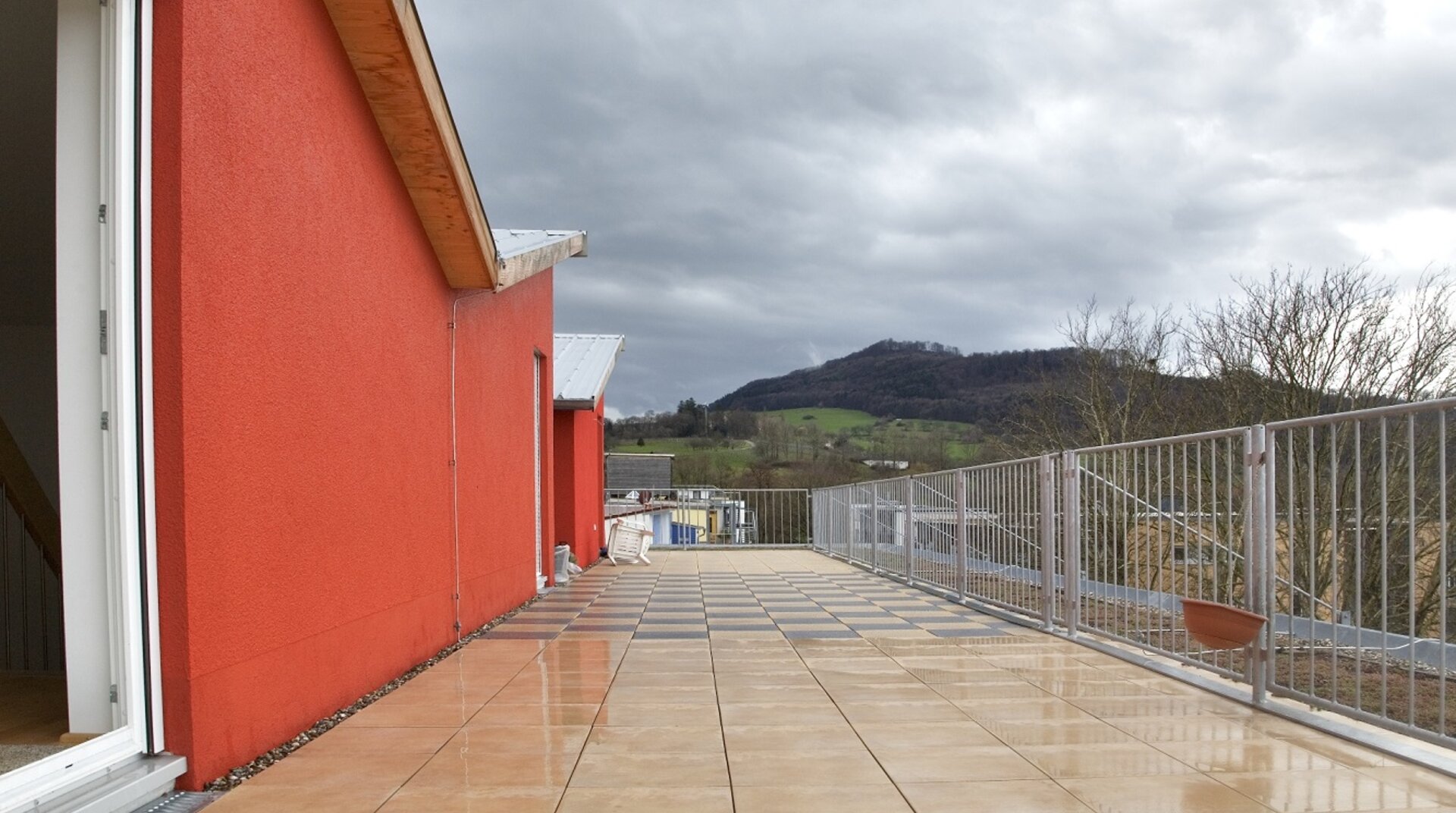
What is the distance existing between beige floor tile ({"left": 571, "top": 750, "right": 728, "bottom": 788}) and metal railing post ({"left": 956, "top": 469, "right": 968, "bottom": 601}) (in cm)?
581

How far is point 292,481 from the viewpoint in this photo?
3.91 meters

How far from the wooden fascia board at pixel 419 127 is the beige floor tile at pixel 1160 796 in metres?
4.49

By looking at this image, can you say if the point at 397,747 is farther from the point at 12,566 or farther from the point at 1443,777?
the point at 1443,777

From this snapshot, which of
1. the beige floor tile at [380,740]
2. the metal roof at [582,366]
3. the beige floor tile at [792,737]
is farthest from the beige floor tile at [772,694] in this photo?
the metal roof at [582,366]

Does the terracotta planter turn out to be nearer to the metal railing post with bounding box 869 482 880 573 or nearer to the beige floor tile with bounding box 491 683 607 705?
the beige floor tile with bounding box 491 683 607 705

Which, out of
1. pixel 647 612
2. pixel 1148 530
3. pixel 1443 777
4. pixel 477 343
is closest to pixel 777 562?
pixel 647 612

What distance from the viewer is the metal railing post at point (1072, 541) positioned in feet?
A: 22.1

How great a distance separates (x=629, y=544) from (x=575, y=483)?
206 cm

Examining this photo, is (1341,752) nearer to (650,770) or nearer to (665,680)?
(650,770)

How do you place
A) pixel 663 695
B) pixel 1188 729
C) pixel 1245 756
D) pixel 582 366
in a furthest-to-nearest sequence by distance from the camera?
1. pixel 582 366
2. pixel 663 695
3. pixel 1188 729
4. pixel 1245 756

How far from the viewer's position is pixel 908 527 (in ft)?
37.1

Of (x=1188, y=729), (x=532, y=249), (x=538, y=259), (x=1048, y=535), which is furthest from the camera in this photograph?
(x=538, y=259)

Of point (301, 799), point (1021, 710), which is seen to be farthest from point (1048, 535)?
point (301, 799)

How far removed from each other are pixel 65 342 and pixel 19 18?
1470 millimetres
